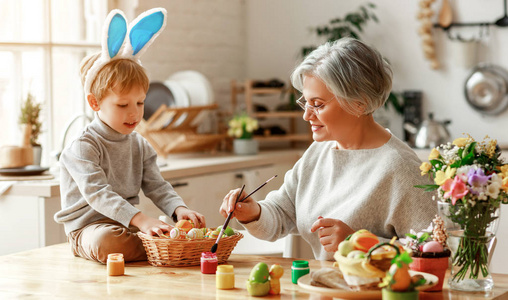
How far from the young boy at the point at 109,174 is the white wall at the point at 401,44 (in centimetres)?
300

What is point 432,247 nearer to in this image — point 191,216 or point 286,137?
point 191,216

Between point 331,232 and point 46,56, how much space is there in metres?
2.44

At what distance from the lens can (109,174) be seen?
84.4 inches

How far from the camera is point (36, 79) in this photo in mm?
3869

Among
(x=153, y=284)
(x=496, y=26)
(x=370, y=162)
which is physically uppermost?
(x=496, y=26)

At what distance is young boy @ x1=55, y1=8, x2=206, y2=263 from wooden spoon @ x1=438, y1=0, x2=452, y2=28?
9.92 feet

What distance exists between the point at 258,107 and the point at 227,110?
0.24m

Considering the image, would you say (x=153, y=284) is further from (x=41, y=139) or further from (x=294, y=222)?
(x=41, y=139)

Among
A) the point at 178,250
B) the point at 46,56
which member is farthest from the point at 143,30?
the point at 46,56

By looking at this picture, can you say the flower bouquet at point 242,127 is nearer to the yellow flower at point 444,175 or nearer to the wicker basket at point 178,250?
the wicker basket at point 178,250

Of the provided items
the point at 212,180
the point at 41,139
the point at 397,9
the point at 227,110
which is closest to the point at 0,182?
the point at 41,139

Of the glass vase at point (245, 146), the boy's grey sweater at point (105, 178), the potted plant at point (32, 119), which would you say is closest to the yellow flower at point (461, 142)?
the boy's grey sweater at point (105, 178)

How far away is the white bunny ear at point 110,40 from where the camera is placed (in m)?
2.07

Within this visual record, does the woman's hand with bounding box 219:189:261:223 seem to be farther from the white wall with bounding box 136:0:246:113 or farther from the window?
the white wall with bounding box 136:0:246:113
